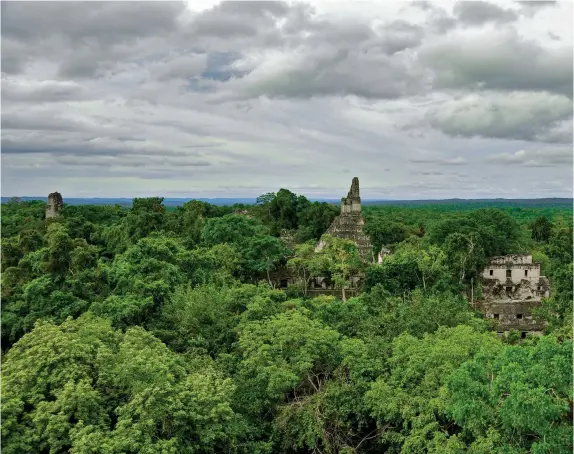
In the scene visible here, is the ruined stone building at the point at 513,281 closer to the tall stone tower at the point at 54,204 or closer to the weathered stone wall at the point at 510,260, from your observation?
the weathered stone wall at the point at 510,260

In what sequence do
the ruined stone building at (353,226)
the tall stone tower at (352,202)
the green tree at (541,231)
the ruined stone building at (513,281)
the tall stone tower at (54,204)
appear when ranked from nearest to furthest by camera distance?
the ruined stone building at (513,281)
the ruined stone building at (353,226)
the tall stone tower at (352,202)
the tall stone tower at (54,204)
the green tree at (541,231)

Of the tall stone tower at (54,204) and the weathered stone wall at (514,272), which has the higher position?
the tall stone tower at (54,204)

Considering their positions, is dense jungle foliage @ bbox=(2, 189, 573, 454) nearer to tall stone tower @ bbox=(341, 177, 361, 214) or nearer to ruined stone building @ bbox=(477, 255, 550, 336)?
ruined stone building @ bbox=(477, 255, 550, 336)

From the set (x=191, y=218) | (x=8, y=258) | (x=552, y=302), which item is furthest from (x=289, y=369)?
(x=191, y=218)

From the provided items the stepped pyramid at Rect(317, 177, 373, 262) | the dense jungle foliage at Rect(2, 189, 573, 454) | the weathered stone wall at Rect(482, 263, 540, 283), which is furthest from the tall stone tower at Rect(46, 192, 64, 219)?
the weathered stone wall at Rect(482, 263, 540, 283)

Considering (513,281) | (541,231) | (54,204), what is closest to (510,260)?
(513,281)

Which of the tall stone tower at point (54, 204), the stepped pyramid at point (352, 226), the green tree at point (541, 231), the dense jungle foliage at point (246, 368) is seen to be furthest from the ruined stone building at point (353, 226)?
the green tree at point (541, 231)
